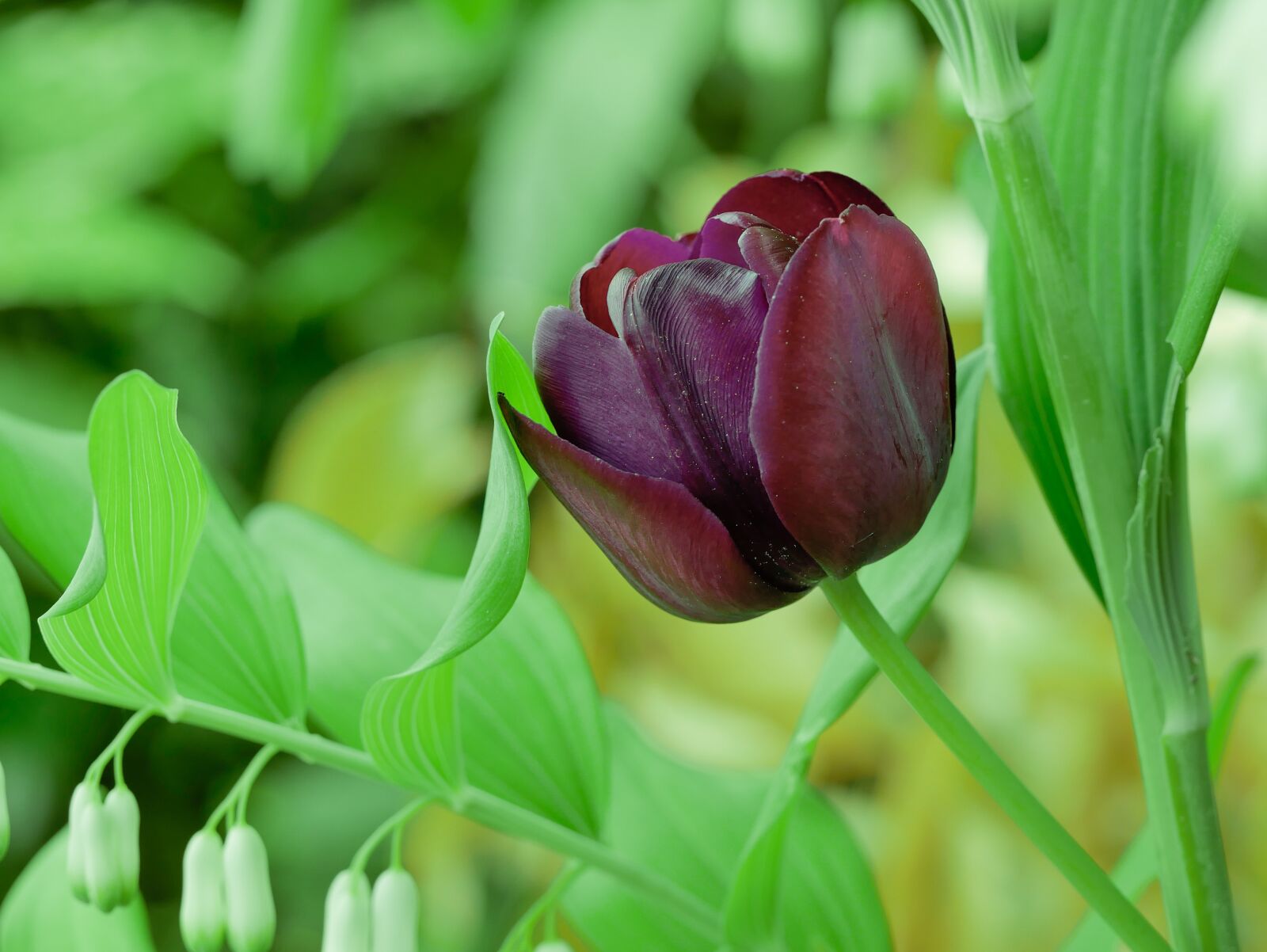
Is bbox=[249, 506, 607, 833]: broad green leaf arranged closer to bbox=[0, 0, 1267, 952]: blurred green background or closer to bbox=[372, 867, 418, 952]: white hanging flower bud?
bbox=[372, 867, 418, 952]: white hanging flower bud

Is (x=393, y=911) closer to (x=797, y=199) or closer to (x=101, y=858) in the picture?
(x=101, y=858)

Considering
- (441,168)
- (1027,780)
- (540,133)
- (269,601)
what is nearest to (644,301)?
(269,601)

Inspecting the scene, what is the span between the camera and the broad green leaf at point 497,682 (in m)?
0.32

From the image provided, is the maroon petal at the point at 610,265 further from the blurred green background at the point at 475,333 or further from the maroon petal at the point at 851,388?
the blurred green background at the point at 475,333

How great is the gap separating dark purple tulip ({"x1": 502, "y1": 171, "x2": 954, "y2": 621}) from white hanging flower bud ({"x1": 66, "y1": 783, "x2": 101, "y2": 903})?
0.12 m

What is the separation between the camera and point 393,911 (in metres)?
0.26

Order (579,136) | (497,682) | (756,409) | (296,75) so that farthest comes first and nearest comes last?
(579,136) → (296,75) → (497,682) → (756,409)

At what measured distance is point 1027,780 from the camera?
0.89 metres

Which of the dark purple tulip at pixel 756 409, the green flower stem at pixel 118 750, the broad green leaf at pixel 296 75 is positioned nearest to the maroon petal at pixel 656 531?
the dark purple tulip at pixel 756 409

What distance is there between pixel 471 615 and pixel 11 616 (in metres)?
0.12

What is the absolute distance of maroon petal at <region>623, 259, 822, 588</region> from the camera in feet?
0.68

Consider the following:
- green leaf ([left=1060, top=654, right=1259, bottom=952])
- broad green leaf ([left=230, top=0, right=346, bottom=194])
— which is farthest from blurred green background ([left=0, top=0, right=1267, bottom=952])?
green leaf ([left=1060, top=654, right=1259, bottom=952])

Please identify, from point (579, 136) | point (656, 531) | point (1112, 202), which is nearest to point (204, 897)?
point (656, 531)

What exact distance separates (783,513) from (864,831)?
0.85 m
